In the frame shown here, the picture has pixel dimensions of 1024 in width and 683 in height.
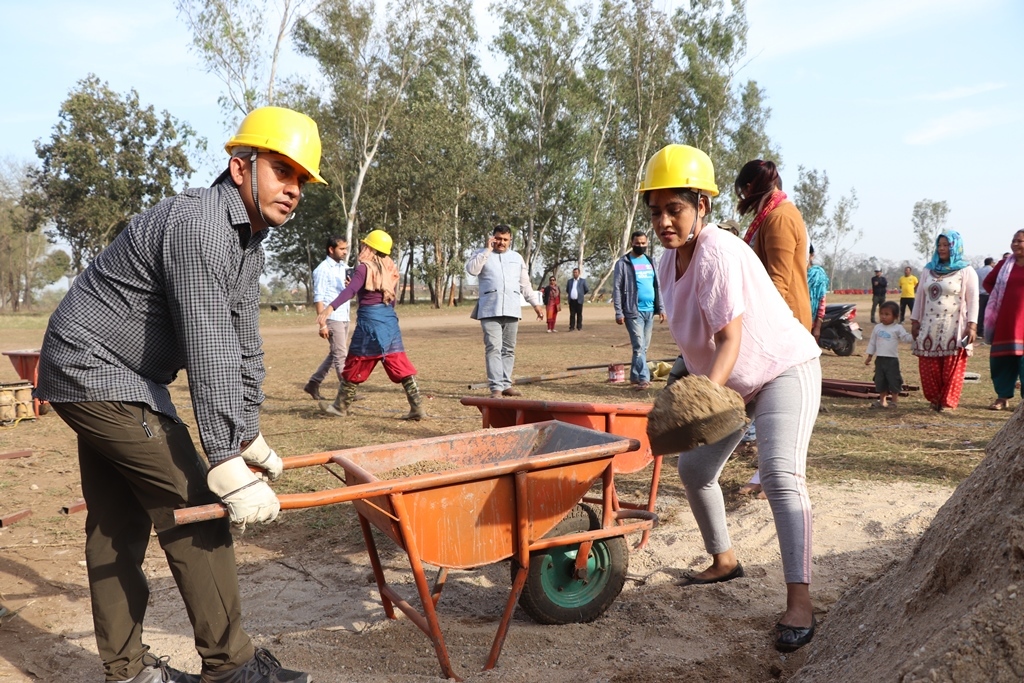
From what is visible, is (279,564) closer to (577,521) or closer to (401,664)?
(401,664)

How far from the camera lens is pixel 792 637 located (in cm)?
299

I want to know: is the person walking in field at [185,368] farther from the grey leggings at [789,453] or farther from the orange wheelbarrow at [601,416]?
the grey leggings at [789,453]

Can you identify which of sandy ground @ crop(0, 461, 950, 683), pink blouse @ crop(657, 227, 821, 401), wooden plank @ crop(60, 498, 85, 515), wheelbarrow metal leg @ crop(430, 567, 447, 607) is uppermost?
pink blouse @ crop(657, 227, 821, 401)

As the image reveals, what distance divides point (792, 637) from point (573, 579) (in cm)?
90

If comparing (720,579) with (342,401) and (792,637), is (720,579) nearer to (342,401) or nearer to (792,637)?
(792,637)

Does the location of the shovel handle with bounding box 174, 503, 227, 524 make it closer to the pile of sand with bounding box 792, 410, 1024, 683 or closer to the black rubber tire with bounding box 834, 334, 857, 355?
the pile of sand with bounding box 792, 410, 1024, 683

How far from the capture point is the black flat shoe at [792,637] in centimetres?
299

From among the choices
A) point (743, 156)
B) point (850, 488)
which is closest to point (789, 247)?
point (850, 488)

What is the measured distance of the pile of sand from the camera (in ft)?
6.67

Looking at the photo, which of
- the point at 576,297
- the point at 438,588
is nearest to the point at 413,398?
the point at 438,588

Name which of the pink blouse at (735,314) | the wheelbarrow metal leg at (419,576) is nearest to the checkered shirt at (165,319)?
the wheelbarrow metal leg at (419,576)

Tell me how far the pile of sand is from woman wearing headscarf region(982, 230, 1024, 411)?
5830 mm

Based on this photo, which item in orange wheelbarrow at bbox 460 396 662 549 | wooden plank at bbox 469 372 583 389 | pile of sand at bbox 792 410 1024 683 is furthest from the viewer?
wooden plank at bbox 469 372 583 389

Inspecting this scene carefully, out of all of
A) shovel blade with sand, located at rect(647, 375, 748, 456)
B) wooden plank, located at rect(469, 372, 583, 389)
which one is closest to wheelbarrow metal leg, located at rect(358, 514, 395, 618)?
shovel blade with sand, located at rect(647, 375, 748, 456)
